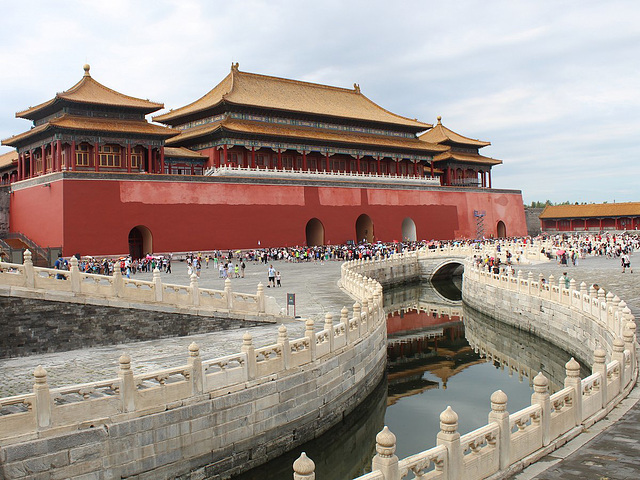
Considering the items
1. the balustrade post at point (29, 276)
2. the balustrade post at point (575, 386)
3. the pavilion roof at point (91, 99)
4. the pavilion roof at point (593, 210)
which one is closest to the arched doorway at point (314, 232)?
the pavilion roof at point (91, 99)

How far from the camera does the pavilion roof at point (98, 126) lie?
34.7 m

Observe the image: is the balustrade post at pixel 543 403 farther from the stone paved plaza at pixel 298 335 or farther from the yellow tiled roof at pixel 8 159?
the yellow tiled roof at pixel 8 159

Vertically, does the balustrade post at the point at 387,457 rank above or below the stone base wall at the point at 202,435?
above

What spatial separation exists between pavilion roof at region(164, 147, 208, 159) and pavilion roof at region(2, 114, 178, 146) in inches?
151

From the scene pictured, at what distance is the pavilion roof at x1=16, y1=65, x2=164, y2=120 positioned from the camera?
35.7 metres

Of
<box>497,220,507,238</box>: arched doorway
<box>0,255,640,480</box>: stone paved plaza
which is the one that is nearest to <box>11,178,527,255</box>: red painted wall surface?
<box>0,255,640,480</box>: stone paved plaza

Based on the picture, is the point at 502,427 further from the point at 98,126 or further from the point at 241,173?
the point at 241,173

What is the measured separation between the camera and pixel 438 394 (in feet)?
55.5

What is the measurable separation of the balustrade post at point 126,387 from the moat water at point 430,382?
2.52 m

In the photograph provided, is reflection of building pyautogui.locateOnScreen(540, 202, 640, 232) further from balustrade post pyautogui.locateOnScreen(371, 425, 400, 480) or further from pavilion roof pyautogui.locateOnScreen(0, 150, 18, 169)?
balustrade post pyautogui.locateOnScreen(371, 425, 400, 480)

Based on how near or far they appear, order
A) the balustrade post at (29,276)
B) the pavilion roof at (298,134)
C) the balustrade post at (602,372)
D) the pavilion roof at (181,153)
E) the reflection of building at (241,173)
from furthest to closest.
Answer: the pavilion roof at (298,134) → the pavilion roof at (181,153) → the reflection of building at (241,173) → the balustrade post at (29,276) → the balustrade post at (602,372)

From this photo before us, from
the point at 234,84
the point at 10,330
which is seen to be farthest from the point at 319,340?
the point at 234,84

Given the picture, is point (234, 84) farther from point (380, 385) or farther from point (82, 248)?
point (380, 385)

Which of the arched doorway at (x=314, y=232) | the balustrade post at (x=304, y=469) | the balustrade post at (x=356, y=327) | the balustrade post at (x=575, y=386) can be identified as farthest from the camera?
the arched doorway at (x=314, y=232)
